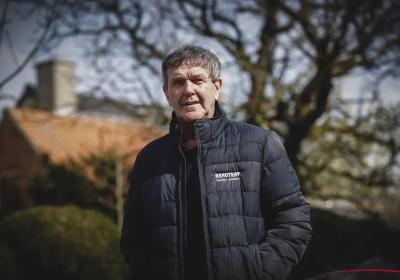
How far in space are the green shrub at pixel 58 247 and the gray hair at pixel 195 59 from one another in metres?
5.39

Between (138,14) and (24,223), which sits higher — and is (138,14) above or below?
above

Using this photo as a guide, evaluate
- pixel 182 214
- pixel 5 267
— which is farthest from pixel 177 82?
pixel 5 267

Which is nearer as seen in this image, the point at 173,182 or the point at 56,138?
the point at 173,182

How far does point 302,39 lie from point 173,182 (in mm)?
7207

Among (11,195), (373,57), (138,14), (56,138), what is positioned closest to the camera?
(373,57)

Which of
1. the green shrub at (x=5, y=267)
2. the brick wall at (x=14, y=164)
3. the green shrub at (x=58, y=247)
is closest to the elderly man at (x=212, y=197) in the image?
the green shrub at (x=5, y=267)

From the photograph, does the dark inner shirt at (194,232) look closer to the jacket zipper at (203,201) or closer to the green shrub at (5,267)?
the jacket zipper at (203,201)

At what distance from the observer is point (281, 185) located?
2.24m

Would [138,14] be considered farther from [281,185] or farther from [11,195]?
[11,195]

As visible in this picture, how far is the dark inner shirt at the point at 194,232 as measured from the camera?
7.16ft

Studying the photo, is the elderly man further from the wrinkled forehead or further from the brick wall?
the brick wall

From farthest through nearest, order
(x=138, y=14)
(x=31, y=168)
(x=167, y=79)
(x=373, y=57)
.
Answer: (x=31, y=168) → (x=138, y=14) → (x=373, y=57) → (x=167, y=79)

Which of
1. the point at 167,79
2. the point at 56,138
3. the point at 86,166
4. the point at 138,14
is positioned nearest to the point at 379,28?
the point at 138,14

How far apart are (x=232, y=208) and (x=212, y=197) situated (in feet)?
0.33
